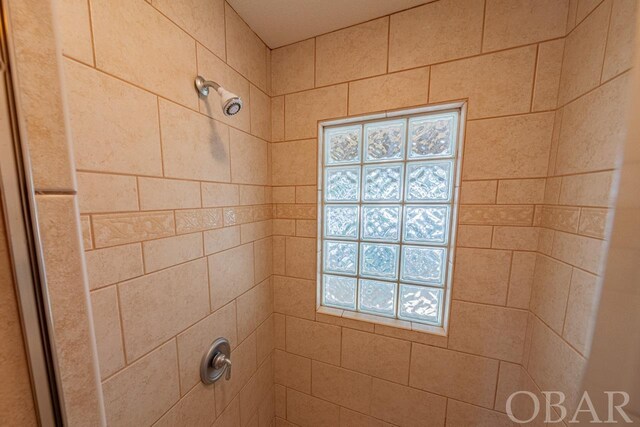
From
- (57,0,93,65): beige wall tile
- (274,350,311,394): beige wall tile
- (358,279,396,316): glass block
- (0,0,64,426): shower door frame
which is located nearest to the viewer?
(0,0,64,426): shower door frame

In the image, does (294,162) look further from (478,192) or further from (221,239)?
(478,192)

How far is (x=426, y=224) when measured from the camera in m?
1.01

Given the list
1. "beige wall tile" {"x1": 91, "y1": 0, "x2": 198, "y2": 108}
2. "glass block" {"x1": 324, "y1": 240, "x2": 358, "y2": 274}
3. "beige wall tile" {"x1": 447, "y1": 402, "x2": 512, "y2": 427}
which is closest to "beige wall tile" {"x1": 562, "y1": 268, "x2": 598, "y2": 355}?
"beige wall tile" {"x1": 447, "y1": 402, "x2": 512, "y2": 427}

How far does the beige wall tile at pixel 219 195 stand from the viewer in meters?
0.79

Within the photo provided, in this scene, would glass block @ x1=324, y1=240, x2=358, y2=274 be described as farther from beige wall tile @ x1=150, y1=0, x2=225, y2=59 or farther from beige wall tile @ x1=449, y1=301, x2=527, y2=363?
beige wall tile @ x1=150, y1=0, x2=225, y2=59

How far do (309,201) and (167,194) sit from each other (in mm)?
622

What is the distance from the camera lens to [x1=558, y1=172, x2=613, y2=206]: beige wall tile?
593 mm

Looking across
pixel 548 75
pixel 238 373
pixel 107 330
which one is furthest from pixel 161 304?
pixel 548 75

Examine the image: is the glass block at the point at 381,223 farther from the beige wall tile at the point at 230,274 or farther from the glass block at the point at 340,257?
the beige wall tile at the point at 230,274

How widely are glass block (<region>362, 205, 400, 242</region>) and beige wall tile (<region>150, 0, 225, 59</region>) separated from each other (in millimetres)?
916

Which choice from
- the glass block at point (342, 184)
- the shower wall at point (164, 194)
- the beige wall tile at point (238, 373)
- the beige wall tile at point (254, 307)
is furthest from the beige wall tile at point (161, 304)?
the glass block at point (342, 184)

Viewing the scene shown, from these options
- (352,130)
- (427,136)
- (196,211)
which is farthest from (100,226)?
(427,136)

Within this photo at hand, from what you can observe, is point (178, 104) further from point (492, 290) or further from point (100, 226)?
point (492, 290)

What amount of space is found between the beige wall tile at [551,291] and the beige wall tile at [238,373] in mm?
1197
